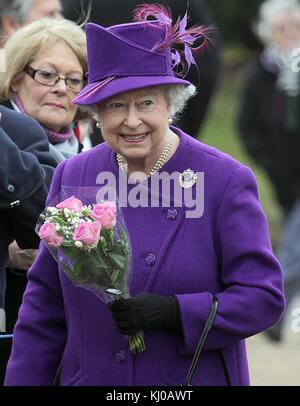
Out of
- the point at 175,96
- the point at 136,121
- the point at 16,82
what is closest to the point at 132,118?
the point at 136,121

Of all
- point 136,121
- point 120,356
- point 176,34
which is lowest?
point 120,356

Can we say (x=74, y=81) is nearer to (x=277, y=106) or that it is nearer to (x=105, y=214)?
(x=105, y=214)

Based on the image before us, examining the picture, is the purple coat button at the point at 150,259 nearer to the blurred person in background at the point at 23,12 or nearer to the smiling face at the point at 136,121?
the smiling face at the point at 136,121

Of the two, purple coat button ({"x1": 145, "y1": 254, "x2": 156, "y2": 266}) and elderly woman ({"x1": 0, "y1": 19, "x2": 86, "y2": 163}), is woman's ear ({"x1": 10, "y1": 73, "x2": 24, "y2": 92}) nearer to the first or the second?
elderly woman ({"x1": 0, "y1": 19, "x2": 86, "y2": 163})

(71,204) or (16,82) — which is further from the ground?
(16,82)

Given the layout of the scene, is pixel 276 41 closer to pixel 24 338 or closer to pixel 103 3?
pixel 103 3

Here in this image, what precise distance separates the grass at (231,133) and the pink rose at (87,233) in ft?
29.9

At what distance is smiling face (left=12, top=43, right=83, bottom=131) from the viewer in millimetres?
4855

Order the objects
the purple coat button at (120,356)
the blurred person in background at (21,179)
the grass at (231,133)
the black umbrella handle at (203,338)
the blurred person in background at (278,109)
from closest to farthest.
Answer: the black umbrella handle at (203,338) < the purple coat button at (120,356) < the blurred person in background at (21,179) < the blurred person in background at (278,109) < the grass at (231,133)

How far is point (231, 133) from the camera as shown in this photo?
1759cm

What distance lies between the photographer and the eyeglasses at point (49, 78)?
4.84 m

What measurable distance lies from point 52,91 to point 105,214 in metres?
1.15

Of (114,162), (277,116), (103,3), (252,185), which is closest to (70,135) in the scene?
(114,162)

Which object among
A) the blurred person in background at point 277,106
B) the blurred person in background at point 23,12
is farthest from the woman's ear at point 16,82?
the blurred person in background at point 277,106
